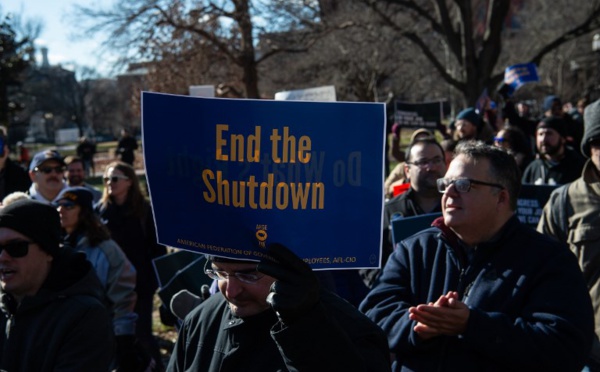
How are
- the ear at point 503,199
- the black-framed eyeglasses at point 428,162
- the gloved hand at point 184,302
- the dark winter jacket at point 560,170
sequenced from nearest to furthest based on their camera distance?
the ear at point 503,199, the gloved hand at point 184,302, the black-framed eyeglasses at point 428,162, the dark winter jacket at point 560,170

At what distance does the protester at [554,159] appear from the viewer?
6.48 metres

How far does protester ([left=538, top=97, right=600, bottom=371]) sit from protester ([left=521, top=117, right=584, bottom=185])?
7.88ft

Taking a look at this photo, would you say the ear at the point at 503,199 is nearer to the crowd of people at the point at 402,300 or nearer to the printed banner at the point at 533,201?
the crowd of people at the point at 402,300

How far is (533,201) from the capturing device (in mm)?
5367

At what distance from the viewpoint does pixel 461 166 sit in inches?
123

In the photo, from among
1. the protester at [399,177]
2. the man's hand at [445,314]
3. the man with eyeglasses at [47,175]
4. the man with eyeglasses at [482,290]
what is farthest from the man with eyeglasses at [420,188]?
the man with eyeglasses at [47,175]

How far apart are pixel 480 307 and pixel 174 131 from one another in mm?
1466

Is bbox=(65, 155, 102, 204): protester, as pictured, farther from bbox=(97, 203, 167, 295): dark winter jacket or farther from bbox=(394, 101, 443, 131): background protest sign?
bbox=(394, 101, 443, 131): background protest sign

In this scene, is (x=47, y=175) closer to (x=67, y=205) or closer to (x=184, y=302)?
(x=67, y=205)

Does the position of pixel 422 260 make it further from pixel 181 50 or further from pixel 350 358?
pixel 181 50

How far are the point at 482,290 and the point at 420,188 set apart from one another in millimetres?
2163

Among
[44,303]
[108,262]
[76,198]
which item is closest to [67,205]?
[76,198]

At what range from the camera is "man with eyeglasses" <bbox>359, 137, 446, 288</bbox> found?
4938 mm

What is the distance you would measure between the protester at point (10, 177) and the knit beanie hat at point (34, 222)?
3.51 m
